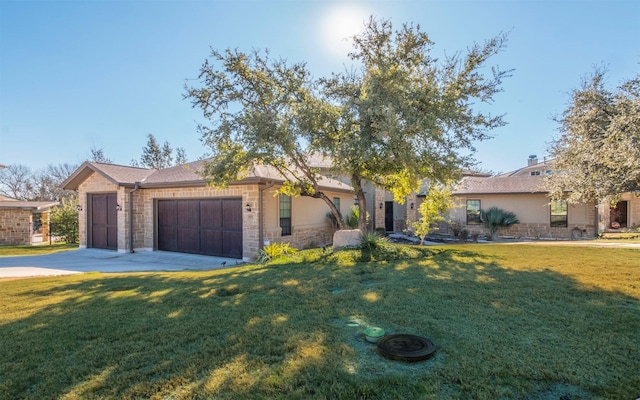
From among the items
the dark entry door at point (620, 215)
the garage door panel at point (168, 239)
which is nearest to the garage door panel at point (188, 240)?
the garage door panel at point (168, 239)

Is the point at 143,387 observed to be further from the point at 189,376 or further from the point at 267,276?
the point at 267,276

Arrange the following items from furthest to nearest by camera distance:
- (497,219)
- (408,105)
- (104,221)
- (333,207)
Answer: (497,219), (104,221), (333,207), (408,105)

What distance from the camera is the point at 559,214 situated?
18.4 meters

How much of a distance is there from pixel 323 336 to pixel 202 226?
34.1ft

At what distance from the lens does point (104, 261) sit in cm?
1172

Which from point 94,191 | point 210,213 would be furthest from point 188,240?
point 94,191

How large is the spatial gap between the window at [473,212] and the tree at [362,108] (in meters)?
10.8

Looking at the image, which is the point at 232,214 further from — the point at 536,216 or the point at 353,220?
the point at 536,216

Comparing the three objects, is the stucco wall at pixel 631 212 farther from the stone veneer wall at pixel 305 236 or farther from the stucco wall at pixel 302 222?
the stone veneer wall at pixel 305 236

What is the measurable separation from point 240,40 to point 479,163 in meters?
8.29

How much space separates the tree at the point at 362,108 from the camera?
8.91 m

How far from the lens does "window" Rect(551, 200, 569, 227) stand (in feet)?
59.8

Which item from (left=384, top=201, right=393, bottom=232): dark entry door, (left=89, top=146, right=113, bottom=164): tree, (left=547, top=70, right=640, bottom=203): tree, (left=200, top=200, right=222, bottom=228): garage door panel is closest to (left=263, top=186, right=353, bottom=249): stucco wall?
(left=200, top=200, right=222, bottom=228): garage door panel

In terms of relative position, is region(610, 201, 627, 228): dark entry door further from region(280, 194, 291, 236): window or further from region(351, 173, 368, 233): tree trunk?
region(280, 194, 291, 236): window
